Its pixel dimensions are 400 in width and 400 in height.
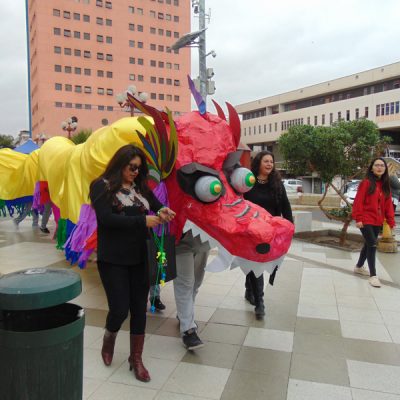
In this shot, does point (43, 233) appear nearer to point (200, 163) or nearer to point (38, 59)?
point (200, 163)

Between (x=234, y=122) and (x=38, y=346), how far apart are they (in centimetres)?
244

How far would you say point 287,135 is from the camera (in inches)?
372

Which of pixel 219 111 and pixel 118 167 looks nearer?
pixel 118 167

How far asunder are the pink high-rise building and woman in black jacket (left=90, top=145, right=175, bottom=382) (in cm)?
5212

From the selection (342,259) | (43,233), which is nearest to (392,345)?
(342,259)

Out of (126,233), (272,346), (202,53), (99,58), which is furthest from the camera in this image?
(99,58)

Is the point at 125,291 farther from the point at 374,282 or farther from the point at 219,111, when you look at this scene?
the point at 374,282

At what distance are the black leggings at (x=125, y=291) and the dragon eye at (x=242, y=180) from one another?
→ 39.3 inches

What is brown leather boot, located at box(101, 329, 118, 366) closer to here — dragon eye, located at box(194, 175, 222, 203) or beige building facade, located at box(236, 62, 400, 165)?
dragon eye, located at box(194, 175, 222, 203)

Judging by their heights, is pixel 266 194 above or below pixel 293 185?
above

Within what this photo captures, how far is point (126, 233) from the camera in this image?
2.73m

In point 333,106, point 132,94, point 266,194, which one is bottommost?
point 266,194

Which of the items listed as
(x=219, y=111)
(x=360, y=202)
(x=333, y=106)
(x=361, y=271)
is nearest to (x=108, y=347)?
(x=219, y=111)

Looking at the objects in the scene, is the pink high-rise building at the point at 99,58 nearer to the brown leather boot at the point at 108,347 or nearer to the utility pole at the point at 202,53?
the utility pole at the point at 202,53
